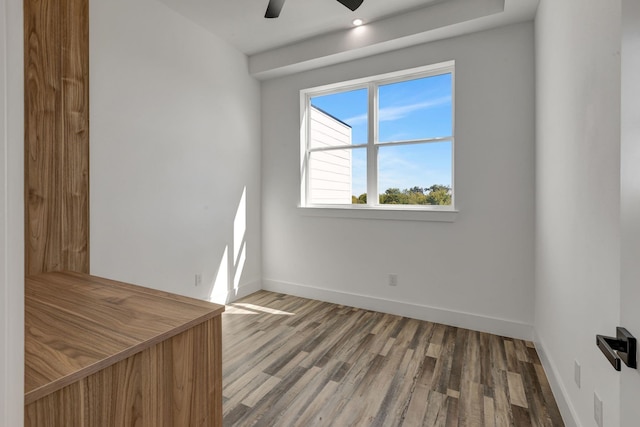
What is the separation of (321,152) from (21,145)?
3.40 metres

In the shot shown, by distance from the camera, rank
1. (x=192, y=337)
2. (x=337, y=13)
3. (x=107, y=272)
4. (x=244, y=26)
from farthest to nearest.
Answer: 1. (x=244, y=26)
2. (x=337, y=13)
3. (x=107, y=272)
4. (x=192, y=337)

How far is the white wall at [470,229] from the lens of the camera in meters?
2.59

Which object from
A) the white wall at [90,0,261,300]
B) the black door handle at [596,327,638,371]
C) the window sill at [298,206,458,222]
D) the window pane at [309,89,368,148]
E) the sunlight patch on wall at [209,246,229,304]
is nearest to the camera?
the black door handle at [596,327,638,371]

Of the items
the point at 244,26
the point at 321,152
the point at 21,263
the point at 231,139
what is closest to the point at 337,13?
the point at 244,26

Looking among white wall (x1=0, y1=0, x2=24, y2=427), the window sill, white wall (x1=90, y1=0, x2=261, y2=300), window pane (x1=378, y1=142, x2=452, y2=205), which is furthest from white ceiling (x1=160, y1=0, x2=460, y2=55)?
white wall (x1=0, y1=0, x2=24, y2=427)

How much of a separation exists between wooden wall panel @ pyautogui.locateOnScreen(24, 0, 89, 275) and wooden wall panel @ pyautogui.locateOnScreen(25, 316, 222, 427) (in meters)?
0.97

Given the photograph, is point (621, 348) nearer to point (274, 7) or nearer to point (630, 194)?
point (630, 194)

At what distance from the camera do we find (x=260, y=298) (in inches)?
142

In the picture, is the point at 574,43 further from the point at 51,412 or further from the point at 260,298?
the point at 260,298

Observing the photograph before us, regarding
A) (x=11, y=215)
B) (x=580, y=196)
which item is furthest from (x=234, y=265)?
(x=11, y=215)

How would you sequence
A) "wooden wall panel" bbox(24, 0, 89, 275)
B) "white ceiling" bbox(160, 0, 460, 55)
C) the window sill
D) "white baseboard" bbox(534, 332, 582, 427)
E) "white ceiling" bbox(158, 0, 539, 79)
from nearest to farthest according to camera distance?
"wooden wall panel" bbox(24, 0, 89, 275)
"white baseboard" bbox(534, 332, 582, 427)
"white ceiling" bbox(158, 0, 539, 79)
"white ceiling" bbox(160, 0, 460, 55)
the window sill

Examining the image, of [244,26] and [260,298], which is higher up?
[244,26]

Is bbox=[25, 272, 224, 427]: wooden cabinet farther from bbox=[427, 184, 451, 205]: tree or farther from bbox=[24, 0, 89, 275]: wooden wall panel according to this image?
bbox=[427, 184, 451, 205]: tree

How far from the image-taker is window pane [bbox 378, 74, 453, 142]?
299cm
